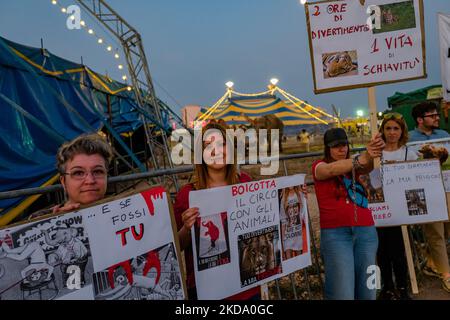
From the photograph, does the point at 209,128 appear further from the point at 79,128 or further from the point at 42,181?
the point at 79,128

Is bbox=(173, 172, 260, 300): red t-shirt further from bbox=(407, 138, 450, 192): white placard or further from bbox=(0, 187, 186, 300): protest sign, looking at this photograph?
bbox=(407, 138, 450, 192): white placard

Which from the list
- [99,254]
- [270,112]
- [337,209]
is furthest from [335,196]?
[270,112]

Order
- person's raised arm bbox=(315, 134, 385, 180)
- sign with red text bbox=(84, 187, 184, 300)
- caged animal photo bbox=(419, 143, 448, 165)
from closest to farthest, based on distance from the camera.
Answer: sign with red text bbox=(84, 187, 184, 300)
person's raised arm bbox=(315, 134, 385, 180)
caged animal photo bbox=(419, 143, 448, 165)

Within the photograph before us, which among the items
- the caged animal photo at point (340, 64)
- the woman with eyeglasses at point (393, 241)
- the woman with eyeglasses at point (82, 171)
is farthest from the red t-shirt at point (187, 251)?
the woman with eyeglasses at point (393, 241)

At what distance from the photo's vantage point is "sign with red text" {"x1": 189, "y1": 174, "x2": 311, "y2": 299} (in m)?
1.98

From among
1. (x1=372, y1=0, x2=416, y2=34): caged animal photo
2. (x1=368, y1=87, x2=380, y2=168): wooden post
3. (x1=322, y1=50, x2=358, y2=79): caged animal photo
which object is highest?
(x1=372, y1=0, x2=416, y2=34): caged animal photo

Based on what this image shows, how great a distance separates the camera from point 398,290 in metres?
3.46

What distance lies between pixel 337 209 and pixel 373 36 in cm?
181

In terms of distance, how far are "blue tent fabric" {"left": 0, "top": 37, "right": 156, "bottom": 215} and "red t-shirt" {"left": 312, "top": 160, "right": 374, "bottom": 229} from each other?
436 centimetres

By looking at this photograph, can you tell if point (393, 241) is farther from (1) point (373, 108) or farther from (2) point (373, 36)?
(2) point (373, 36)

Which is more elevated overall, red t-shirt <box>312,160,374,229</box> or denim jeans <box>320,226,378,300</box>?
red t-shirt <box>312,160,374,229</box>

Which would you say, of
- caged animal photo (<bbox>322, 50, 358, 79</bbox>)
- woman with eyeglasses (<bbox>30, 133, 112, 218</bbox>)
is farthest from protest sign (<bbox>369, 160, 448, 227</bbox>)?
woman with eyeglasses (<bbox>30, 133, 112, 218</bbox>)

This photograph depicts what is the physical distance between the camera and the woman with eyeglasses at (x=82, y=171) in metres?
1.67

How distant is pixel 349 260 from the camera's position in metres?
2.46
